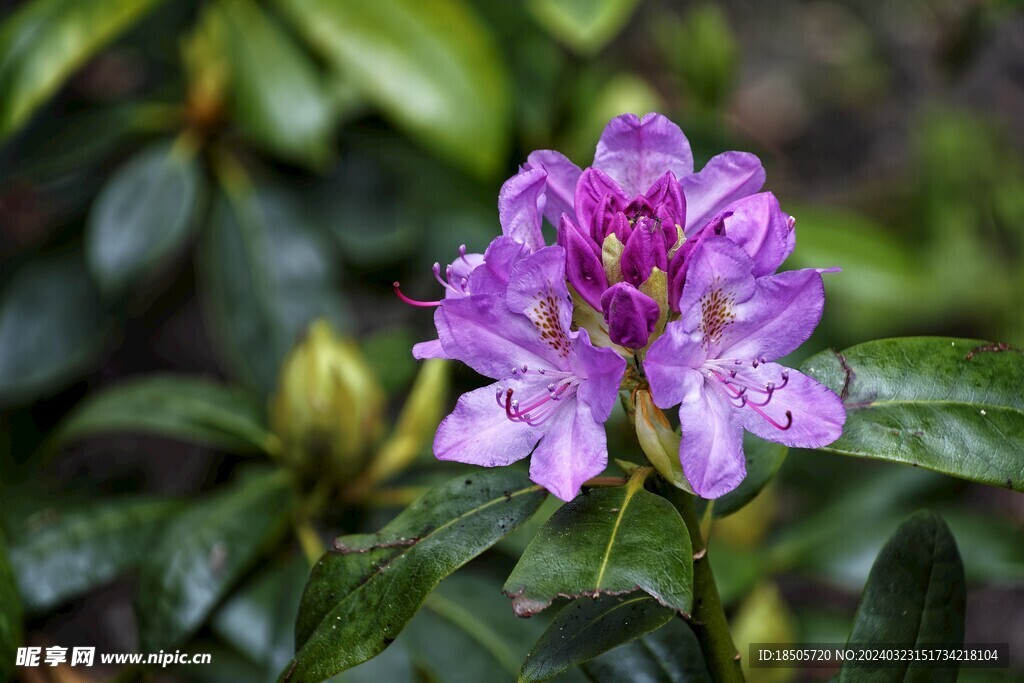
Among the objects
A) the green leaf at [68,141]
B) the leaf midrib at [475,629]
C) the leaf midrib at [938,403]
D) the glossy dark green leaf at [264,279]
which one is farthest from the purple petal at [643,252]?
the green leaf at [68,141]

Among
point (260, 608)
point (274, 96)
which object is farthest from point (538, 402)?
point (274, 96)

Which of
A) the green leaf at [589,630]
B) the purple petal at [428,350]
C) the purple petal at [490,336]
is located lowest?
the green leaf at [589,630]

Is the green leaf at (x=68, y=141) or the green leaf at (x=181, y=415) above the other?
the green leaf at (x=68, y=141)

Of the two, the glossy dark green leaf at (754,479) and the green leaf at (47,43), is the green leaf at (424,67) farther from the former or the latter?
the glossy dark green leaf at (754,479)

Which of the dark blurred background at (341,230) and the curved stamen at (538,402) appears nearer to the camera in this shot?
the curved stamen at (538,402)

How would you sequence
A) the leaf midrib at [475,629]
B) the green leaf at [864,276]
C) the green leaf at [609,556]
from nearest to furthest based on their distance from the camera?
the green leaf at [609,556] → the leaf midrib at [475,629] → the green leaf at [864,276]

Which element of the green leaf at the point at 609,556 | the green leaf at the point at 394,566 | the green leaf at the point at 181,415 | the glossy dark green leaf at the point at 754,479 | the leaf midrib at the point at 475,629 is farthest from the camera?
the green leaf at the point at 181,415

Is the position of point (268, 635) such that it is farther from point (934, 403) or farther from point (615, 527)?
point (934, 403)

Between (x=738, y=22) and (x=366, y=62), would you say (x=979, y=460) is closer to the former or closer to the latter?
(x=366, y=62)
